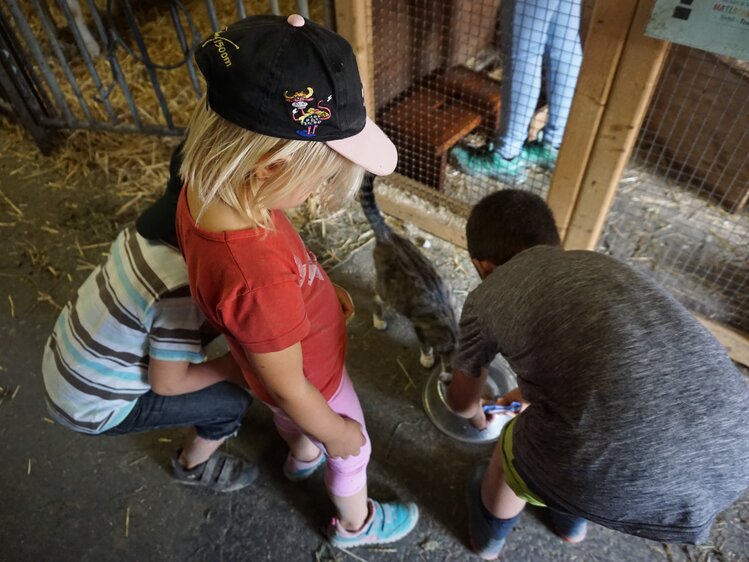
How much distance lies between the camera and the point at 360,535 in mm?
1668

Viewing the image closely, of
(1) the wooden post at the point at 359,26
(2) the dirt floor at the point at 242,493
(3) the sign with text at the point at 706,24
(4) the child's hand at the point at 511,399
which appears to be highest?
(3) the sign with text at the point at 706,24

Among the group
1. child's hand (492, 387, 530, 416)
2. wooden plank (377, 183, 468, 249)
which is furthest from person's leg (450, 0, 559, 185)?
child's hand (492, 387, 530, 416)

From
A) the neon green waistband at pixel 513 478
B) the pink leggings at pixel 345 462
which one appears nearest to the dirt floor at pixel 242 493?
the pink leggings at pixel 345 462

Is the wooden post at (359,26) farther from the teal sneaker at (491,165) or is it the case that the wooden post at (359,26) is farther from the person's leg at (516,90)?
the teal sneaker at (491,165)

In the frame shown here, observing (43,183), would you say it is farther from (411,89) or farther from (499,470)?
(499,470)

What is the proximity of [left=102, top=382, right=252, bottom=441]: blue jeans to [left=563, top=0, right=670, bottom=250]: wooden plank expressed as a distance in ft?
4.58

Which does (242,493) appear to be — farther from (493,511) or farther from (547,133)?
(547,133)

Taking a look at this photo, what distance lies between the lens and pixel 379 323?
230cm

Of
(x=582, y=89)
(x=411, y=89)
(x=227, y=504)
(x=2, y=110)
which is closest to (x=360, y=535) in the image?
(x=227, y=504)

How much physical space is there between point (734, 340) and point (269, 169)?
2.06 m

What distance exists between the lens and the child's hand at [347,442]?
1.26m

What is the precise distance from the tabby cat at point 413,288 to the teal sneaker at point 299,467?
21.9 inches

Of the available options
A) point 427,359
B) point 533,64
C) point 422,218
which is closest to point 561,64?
point 533,64

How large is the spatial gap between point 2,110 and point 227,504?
311 centimetres
